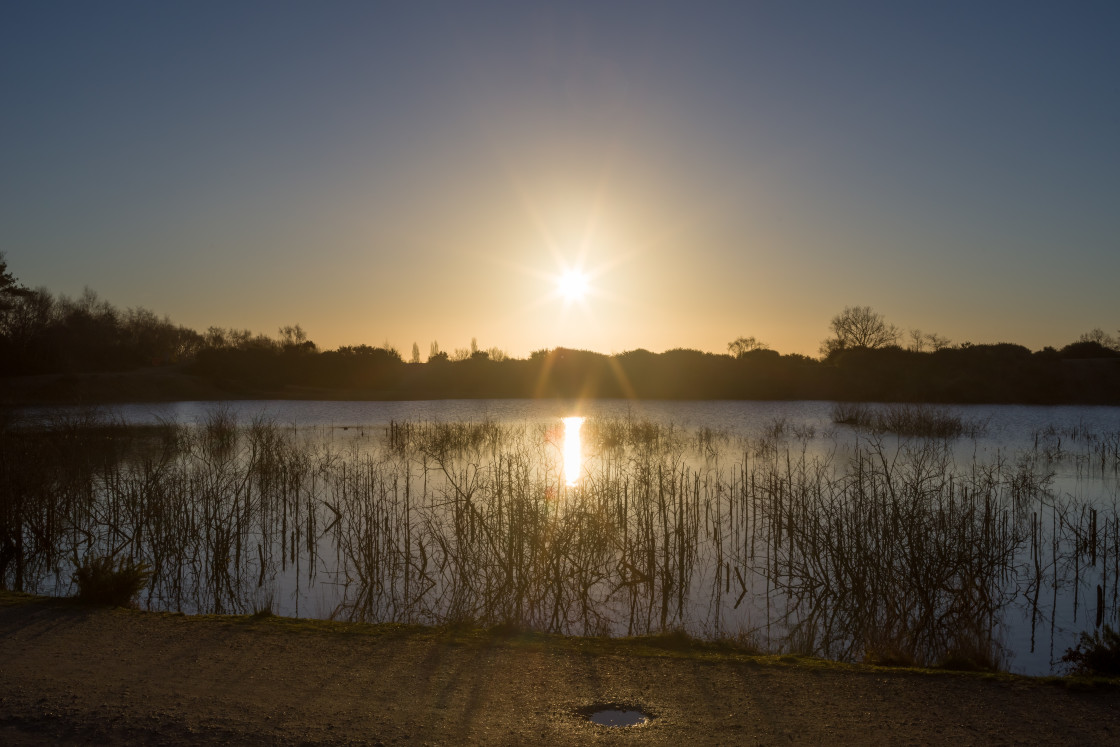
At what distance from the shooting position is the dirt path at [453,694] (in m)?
4.76

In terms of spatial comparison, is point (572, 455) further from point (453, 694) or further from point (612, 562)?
point (453, 694)

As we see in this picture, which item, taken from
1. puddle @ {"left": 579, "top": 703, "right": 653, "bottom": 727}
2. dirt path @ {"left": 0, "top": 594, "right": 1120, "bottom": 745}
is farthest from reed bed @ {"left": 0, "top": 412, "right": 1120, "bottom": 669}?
puddle @ {"left": 579, "top": 703, "right": 653, "bottom": 727}

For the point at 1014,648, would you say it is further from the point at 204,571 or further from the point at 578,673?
the point at 204,571

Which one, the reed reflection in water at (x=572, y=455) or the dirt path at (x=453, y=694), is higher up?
the reed reflection in water at (x=572, y=455)

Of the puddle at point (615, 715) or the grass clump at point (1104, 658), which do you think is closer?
the puddle at point (615, 715)

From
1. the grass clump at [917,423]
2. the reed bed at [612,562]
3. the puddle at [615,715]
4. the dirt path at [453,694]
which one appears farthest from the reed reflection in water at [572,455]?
the grass clump at [917,423]

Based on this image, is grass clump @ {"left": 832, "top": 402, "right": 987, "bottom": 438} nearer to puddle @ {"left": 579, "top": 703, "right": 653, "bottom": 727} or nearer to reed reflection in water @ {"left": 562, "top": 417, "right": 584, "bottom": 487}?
reed reflection in water @ {"left": 562, "top": 417, "right": 584, "bottom": 487}

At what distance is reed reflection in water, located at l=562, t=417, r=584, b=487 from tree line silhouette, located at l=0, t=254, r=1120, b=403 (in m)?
29.5

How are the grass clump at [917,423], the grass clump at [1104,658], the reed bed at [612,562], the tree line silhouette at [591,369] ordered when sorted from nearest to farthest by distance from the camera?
the grass clump at [1104,658] < the reed bed at [612,562] < the grass clump at [917,423] < the tree line silhouette at [591,369]

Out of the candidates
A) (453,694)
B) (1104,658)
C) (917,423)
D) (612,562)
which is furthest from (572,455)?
(453,694)

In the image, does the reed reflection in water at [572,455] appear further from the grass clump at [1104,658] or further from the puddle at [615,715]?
the puddle at [615,715]

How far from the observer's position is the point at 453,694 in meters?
5.52

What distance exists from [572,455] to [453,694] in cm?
1901

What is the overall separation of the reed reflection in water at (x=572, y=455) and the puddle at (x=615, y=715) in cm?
1024
